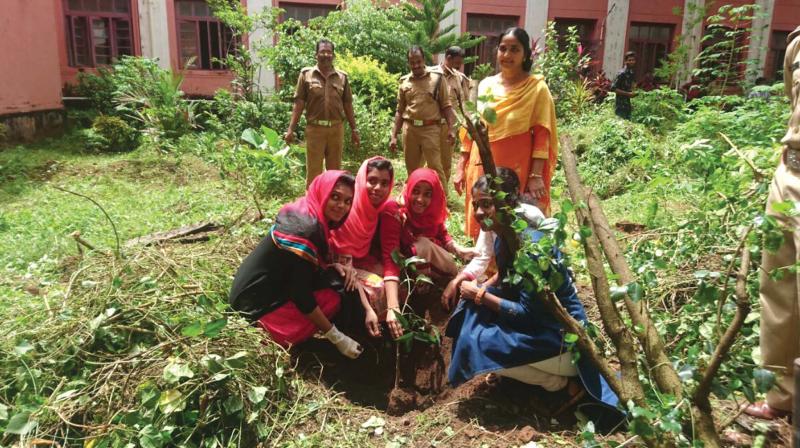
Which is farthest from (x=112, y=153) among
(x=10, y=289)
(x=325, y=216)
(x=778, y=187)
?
(x=778, y=187)

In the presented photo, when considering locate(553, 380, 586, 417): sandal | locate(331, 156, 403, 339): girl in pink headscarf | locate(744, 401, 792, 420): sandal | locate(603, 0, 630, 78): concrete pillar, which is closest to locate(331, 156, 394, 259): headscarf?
locate(331, 156, 403, 339): girl in pink headscarf

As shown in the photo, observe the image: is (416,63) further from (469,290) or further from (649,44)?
(649,44)

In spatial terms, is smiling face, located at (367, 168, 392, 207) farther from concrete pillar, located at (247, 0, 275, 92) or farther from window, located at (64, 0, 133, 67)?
window, located at (64, 0, 133, 67)

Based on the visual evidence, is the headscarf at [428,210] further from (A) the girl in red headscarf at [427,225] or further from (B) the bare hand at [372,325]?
(B) the bare hand at [372,325]

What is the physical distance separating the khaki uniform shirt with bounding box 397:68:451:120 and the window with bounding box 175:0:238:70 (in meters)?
8.20

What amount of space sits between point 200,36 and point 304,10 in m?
2.51

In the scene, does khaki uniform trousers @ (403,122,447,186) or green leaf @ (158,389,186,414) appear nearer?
green leaf @ (158,389,186,414)

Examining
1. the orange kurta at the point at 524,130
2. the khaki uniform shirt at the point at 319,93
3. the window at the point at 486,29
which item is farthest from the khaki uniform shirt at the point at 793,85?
the window at the point at 486,29

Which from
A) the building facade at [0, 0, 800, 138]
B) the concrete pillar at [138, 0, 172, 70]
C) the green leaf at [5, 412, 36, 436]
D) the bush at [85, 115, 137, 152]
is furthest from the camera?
the concrete pillar at [138, 0, 172, 70]

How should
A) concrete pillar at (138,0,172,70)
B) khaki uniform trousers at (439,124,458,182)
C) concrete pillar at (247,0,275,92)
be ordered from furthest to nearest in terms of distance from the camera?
concrete pillar at (247,0,275,92) → concrete pillar at (138,0,172,70) → khaki uniform trousers at (439,124,458,182)

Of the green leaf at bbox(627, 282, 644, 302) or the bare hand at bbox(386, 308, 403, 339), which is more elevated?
the green leaf at bbox(627, 282, 644, 302)

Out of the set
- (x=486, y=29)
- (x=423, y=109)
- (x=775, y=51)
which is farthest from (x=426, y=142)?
(x=775, y=51)

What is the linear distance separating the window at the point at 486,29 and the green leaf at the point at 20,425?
13.1 meters

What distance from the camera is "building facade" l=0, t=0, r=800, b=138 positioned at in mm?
9633
